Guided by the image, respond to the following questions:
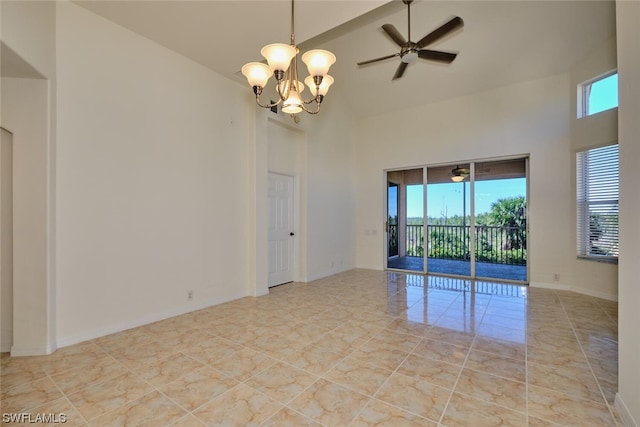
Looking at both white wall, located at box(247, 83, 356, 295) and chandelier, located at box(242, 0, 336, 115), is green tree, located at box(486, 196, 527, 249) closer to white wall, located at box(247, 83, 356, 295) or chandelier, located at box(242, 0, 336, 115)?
white wall, located at box(247, 83, 356, 295)

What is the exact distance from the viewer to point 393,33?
3371 millimetres

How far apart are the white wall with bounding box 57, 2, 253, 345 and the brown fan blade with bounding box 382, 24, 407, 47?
2275 millimetres

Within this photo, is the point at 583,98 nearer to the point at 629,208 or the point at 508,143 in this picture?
the point at 508,143

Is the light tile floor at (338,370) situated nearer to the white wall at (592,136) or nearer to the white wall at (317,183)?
the white wall at (592,136)

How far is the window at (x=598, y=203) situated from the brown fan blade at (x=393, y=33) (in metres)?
3.56

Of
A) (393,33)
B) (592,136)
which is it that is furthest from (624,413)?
(592,136)

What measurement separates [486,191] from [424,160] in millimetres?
1326

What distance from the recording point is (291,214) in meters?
5.53

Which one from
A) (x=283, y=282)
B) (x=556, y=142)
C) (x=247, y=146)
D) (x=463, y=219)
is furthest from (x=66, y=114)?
(x=556, y=142)

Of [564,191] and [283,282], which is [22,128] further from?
[564,191]

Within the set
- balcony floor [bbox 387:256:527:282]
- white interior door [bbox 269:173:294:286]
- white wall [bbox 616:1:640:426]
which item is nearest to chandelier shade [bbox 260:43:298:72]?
white wall [bbox 616:1:640:426]

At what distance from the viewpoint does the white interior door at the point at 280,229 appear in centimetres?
512

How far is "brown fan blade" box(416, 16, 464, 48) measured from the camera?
3092 millimetres

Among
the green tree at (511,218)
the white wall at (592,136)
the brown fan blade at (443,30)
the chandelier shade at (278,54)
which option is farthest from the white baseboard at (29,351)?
the white wall at (592,136)
